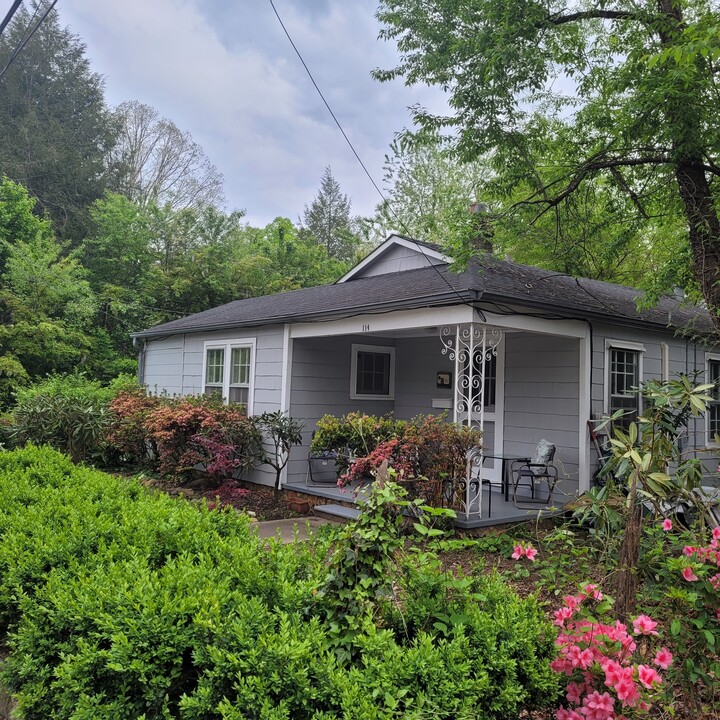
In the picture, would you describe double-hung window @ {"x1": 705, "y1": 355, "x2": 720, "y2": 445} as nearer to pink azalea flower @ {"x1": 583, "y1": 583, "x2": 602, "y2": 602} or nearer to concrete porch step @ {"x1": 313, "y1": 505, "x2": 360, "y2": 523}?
concrete porch step @ {"x1": 313, "y1": 505, "x2": 360, "y2": 523}

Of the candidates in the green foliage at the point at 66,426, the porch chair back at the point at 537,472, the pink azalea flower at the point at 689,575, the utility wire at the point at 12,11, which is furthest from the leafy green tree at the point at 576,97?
the green foliage at the point at 66,426

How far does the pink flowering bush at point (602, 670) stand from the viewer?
1922mm

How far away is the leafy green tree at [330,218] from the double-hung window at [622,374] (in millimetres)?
27990

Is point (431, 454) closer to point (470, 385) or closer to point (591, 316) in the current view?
point (470, 385)

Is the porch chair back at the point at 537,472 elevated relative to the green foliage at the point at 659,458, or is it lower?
lower

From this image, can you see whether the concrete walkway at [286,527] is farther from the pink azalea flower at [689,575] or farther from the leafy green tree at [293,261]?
the leafy green tree at [293,261]

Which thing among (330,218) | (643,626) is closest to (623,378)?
(643,626)

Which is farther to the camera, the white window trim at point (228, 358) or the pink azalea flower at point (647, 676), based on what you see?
the white window trim at point (228, 358)

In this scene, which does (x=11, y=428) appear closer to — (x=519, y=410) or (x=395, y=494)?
(x=519, y=410)

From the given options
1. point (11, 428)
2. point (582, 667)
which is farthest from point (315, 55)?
point (11, 428)

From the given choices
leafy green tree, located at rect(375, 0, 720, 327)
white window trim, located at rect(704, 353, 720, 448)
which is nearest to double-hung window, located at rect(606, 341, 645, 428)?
leafy green tree, located at rect(375, 0, 720, 327)

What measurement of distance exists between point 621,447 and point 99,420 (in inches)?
377

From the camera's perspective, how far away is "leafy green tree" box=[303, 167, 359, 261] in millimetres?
36156

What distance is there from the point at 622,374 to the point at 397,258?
15.4ft
